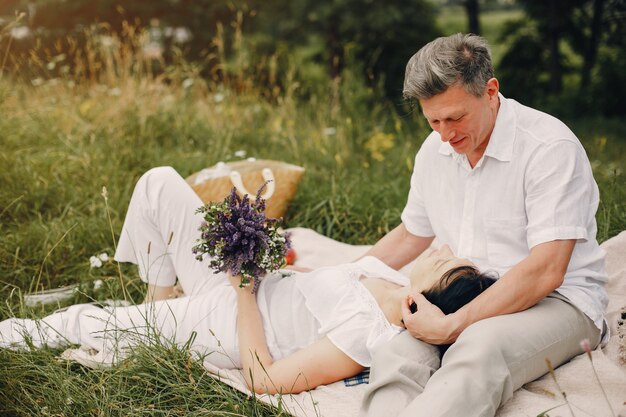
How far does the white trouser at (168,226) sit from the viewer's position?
338cm

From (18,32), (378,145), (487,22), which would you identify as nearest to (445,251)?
(378,145)

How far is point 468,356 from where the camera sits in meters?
2.37

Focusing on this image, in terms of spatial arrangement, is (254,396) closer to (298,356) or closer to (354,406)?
(298,356)

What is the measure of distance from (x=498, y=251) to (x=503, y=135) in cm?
51

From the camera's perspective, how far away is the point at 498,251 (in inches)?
117

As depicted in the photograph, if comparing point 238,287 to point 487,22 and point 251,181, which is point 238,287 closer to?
point 251,181

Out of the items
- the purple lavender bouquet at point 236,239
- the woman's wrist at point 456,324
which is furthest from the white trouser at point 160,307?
the woman's wrist at point 456,324

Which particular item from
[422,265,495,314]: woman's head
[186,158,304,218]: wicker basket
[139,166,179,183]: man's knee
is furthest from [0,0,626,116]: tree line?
[422,265,495,314]: woman's head

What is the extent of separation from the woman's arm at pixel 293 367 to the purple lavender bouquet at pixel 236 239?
0.28 metres

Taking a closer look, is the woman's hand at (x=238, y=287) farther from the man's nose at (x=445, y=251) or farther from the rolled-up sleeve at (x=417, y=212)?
the rolled-up sleeve at (x=417, y=212)

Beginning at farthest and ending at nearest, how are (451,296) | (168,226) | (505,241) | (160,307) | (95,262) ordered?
(95,262)
(168,226)
(160,307)
(505,241)
(451,296)

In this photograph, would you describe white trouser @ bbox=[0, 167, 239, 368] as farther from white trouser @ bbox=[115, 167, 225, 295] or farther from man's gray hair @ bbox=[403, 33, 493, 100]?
man's gray hair @ bbox=[403, 33, 493, 100]

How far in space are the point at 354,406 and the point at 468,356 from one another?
625 millimetres

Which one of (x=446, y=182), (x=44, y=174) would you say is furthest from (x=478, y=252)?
(x=44, y=174)
